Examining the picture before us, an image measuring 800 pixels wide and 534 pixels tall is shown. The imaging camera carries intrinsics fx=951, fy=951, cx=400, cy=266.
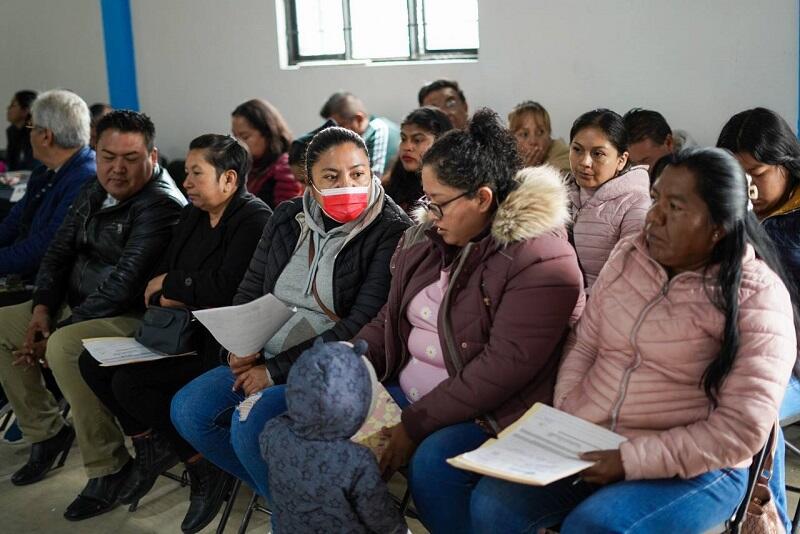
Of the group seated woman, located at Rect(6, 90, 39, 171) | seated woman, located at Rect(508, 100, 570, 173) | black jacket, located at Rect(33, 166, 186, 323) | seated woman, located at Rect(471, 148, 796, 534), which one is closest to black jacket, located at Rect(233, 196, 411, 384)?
black jacket, located at Rect(33, 166, 186, 323)

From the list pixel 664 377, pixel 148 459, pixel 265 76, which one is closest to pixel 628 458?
pixel 664 377

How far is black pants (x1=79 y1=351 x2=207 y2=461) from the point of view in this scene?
3.31 m

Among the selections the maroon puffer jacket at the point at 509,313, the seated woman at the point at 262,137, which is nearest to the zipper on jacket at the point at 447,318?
the maroon puffer jacket at the point at 509,313

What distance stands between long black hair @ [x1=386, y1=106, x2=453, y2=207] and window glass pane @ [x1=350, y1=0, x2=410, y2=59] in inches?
99.4

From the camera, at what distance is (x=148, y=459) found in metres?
3.48

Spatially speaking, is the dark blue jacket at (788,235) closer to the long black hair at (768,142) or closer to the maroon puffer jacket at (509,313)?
the long black hair at (768,142)

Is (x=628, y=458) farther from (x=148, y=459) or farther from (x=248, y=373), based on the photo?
(x=148, y=459)

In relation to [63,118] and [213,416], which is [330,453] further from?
[63,118]

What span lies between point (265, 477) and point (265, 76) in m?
4.95

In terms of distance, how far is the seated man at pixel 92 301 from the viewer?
353 cm

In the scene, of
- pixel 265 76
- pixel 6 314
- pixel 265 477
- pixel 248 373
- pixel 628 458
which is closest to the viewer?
pixel 628 458

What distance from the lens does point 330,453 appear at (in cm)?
223

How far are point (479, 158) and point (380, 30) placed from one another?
4437 millimetres

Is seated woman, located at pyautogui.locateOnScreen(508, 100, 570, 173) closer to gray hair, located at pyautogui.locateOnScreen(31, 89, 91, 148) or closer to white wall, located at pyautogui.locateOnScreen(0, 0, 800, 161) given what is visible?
white wall, located at pyautogui.locateOnScreen(0, 0, 800, 161)
